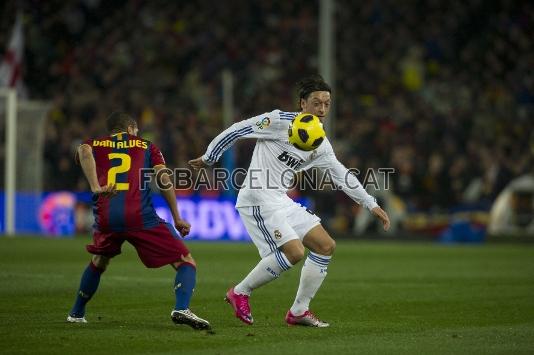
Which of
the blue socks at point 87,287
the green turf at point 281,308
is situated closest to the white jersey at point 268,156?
the green turf at point 281,308

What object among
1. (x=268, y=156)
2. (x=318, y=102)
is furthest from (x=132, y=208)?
(x=318, y=102)

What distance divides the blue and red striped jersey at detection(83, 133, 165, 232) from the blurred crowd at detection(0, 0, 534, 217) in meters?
17.1

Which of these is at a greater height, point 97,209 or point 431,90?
point 431,90

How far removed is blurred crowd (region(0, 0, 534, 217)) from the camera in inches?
1080

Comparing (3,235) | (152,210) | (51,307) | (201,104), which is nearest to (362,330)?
(152,210)

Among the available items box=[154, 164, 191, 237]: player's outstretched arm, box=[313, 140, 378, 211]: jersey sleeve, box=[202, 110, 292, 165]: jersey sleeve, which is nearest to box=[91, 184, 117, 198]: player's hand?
box=[154, 164, 191, 237]: player's outstretched arm

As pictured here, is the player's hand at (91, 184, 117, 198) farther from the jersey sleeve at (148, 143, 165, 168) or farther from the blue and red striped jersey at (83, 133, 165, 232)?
the jersey sleeve at (148, 143, 165, 168)

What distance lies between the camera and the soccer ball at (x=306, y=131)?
955cm

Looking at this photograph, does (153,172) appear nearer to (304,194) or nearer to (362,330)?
(362,330)

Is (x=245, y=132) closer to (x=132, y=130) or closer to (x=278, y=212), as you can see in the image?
(x=278, y=212)

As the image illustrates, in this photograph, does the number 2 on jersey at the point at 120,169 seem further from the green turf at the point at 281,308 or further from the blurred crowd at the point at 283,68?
the blurred crowd at the point at 283,68

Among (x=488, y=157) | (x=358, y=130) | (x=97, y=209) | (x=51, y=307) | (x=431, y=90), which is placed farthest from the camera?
(x=431, y=90)

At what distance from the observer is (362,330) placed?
9.39 meters

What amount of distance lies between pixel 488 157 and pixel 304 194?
178 inches
